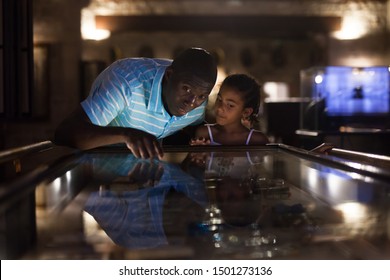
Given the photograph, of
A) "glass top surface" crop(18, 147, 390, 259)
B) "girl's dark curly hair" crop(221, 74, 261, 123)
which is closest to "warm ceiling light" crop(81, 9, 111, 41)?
"girl's dark curly hair" crop(221, 74, 261, 123)

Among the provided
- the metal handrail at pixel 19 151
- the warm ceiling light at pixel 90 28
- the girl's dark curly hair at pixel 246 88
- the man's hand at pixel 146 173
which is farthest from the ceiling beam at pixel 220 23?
the man's hand at pixel 146 173

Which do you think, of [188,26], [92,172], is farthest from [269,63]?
[92,172]

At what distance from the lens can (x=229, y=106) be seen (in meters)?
2.50

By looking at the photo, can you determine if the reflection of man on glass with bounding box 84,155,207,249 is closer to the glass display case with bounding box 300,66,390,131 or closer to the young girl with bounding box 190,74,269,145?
the young girl with bounding box 190,74,269,145

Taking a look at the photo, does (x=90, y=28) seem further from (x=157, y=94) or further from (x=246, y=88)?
(x=157, y=94)

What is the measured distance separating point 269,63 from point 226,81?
6.72 m

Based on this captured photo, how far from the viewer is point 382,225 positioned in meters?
1.06

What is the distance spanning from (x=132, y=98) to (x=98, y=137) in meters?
0.32

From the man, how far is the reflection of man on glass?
156mm

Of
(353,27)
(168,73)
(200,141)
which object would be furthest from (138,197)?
(353,27)

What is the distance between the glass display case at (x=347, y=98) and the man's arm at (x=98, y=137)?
3048 mm

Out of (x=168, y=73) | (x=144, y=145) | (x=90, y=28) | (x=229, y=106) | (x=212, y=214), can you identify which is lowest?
(x=212, y=214)

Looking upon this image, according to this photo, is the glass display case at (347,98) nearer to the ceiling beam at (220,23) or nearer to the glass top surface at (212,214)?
the ceiling beam at (220,23)

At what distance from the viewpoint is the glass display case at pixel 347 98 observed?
14.6 ft
